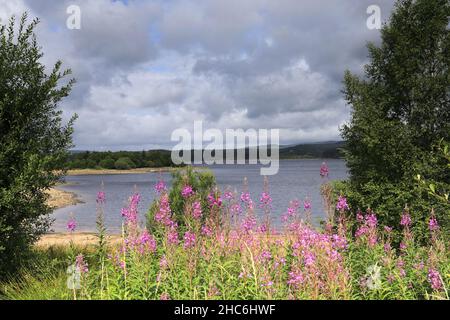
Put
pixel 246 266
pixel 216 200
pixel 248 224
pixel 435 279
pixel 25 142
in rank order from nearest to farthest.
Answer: pixel 435 279 < pixel 246 266 < pixel 248 224 < pixel 216 200 < pixel 25 142

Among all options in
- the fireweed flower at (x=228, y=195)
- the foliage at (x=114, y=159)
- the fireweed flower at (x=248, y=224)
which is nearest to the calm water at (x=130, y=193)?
the fireweed flower at (x=228, y=195)

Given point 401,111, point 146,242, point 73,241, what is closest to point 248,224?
point 146,242

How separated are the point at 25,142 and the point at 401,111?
16.4 meters

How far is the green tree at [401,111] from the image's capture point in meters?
18.2

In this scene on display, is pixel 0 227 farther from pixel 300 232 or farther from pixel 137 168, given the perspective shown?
pixel 137 168

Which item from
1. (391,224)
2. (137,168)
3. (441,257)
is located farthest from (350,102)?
(137,168)

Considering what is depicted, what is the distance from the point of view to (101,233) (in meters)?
7.04

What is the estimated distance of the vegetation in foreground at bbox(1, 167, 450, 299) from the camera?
601 cm

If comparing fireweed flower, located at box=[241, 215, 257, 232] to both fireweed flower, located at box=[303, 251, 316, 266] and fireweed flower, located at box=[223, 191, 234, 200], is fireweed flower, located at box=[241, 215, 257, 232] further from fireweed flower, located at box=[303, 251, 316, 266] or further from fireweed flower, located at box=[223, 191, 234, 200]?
fireweed flower, located at box=[303, 251, 316, 266]

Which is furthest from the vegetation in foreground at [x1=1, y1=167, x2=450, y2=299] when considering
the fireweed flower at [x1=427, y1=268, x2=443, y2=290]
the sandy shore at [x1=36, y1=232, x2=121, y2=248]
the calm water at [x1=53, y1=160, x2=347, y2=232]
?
the sandy shore at [x1=36, y1=232, x2=121, y2=248]

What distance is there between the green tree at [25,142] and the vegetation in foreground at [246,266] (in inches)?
90.0

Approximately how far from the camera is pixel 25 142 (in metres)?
10.4

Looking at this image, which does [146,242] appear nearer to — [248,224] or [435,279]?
[248,224]
